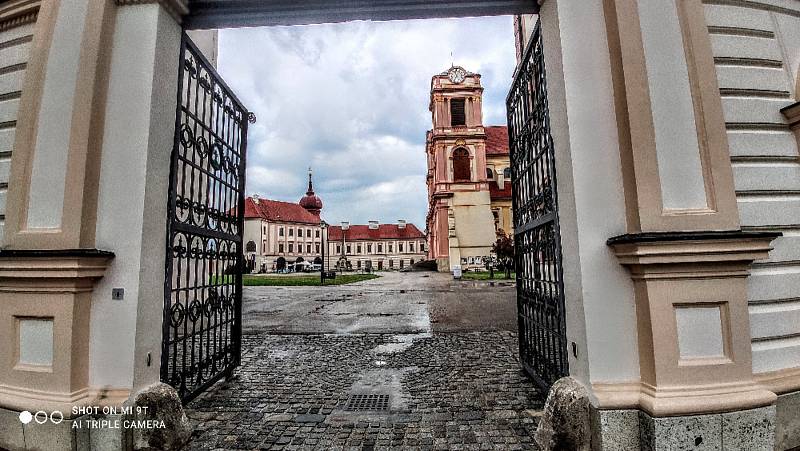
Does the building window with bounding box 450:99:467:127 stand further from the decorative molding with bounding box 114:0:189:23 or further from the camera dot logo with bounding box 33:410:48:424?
the camera dot logo with bounding box 33:410:48:424

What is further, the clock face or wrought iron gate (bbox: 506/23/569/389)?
the clock face

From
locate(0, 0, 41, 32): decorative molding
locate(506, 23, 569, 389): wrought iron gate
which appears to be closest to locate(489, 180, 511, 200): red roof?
locate(506, 23, 569, 389): wrought iron gate

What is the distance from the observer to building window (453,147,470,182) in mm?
45125

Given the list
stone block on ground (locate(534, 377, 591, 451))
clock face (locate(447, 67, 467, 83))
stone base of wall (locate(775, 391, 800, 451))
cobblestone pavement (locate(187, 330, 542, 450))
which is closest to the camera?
stone block on ground (locate(534, 377, 591, 451))

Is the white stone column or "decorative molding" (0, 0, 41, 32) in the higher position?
"decorative molding" (0, 0, 41, 32)

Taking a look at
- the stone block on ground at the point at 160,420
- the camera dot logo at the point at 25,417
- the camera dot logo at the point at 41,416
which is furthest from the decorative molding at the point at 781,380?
the camera dot logo at the point at 25,417

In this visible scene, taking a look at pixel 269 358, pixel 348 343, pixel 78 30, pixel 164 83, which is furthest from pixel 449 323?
pixel 78 30

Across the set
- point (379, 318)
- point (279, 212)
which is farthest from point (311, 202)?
point (379, 318)

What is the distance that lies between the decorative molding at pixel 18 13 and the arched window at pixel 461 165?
4279 centimetres

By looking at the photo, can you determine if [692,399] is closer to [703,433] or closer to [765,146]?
[703,433]

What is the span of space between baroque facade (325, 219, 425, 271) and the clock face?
54467 millimetres

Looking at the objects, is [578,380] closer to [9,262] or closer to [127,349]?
[127,349]

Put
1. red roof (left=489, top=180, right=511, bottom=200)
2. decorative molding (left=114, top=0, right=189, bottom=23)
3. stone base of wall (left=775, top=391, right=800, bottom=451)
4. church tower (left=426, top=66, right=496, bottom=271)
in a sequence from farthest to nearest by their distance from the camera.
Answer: red roof (left=489, top=180, right=511, bottom=200) < church tower (left=426, top=66, right=496, bottom=271) < decorative molding (left=114, top=0, right=189, bottom=23) < stone base of wall (left=775, top=391, right=800, bottom=451)

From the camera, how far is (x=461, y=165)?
4534 cm
